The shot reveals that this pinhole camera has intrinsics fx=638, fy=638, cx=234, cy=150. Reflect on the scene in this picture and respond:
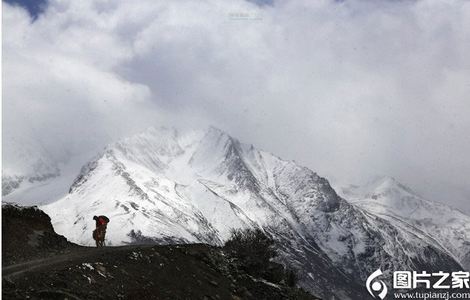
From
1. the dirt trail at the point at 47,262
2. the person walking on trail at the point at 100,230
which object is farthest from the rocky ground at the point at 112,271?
the person walking on trail at the point at 100,230

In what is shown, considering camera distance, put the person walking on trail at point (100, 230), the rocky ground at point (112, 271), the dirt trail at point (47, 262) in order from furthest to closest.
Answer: the person walking on trail at point (100, 230)
the dirt trail at point (47, 262)
the rocky ground at point (112, 271)

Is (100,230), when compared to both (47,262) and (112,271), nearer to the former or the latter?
(112,271)

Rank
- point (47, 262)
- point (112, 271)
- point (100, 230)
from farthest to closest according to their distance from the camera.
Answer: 1. point (100, 230)
2. point (112, 271)
3. point (47, 262)

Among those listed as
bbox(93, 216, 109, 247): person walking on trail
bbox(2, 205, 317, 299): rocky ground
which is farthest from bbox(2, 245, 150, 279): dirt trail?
bbox(93, 216, 109, 247): person walking on trail

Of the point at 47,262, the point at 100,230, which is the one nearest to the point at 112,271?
the point at 47,262

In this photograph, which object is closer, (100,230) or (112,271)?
(112,271)

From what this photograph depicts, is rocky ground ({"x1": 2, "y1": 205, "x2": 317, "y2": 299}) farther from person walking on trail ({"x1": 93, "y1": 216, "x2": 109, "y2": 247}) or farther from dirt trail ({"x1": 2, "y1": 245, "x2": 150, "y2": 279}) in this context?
person walking on trail ({"x1": 93, "y1": 216, "x2": 109, "y2": 247})

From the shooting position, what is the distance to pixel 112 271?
37969mm

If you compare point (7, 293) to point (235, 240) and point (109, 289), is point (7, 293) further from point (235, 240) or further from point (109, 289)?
point (235, 240)

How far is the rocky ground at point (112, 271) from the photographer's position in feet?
108

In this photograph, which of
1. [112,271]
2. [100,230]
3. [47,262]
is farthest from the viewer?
[100,230]

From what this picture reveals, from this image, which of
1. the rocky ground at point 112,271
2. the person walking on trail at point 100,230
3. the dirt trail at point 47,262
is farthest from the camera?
the person walking on trail at point 100,230

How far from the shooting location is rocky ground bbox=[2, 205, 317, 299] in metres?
32.8

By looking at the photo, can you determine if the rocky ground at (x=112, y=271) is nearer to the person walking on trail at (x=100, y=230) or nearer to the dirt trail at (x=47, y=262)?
the dirt trail at (x=47, y=262)
